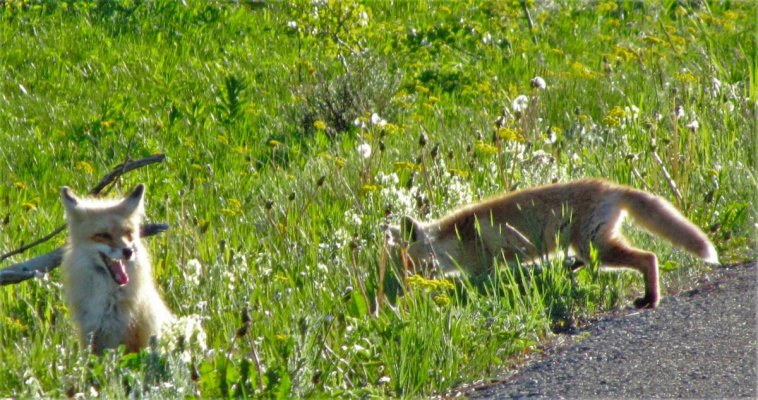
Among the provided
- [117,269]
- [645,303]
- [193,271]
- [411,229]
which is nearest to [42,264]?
[193,271]

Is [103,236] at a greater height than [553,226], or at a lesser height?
greater

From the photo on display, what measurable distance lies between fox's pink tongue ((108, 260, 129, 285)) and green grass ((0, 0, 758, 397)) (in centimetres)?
45

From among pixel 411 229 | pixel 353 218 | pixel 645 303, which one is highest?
pixel 353 218

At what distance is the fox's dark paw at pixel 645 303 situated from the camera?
20.1 ft

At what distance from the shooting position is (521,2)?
13750 millimetres

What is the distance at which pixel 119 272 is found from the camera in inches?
217

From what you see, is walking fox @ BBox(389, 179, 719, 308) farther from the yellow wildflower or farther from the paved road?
the yellow wildflower

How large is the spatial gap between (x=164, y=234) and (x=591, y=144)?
12.1ft

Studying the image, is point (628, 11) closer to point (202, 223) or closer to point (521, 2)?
point (521, 2)

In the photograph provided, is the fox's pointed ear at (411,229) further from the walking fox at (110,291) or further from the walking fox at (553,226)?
the walking fox at (110,291)

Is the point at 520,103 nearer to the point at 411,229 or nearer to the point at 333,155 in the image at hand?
the point at 411,229

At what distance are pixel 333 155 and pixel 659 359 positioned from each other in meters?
4.79

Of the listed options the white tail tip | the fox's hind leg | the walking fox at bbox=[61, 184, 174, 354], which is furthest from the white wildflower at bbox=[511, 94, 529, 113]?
the walking fox at bbox=[61, 184, 174, 354]

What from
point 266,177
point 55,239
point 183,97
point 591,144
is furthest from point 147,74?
point 591,144
